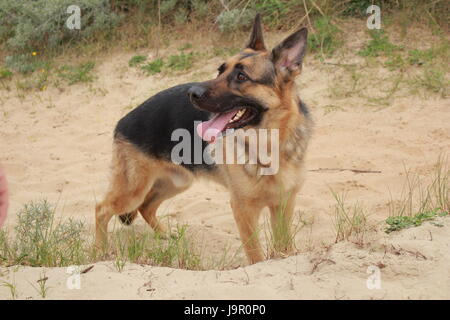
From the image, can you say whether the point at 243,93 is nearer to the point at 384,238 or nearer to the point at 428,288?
the point at 384,238

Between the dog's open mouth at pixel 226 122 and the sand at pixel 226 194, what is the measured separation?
993 millimetres

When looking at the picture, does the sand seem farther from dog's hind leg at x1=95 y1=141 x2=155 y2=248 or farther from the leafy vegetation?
dog's hind leg at x1=95 y1=141 x2=155 y2=248

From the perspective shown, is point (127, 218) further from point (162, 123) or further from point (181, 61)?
point (181, 61)

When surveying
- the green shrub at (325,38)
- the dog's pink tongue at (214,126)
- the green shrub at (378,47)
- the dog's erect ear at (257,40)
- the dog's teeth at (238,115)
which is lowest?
the dog's pink tongue at (214,126)

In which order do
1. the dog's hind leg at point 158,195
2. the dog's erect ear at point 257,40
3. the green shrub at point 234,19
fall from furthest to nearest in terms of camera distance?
the green shrub at point 234,19
the dog's hind leg at point 158,195
the dog's erect ear at point 257,40

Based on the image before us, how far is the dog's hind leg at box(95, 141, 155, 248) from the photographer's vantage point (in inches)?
199

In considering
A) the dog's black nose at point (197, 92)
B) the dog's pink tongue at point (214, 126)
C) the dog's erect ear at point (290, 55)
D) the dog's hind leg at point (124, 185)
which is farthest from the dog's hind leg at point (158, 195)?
the dog's erect ear at point (290, 55)

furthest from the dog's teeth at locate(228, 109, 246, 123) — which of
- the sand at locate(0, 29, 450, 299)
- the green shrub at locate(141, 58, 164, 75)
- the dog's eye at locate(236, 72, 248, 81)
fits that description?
the green shrub at locate(141, 58, 164, 75)

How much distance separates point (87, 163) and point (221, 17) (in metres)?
3.26

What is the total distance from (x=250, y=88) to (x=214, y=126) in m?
0.40

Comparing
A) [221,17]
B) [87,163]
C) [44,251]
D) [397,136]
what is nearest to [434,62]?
[397,136]

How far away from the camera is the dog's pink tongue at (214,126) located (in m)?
4.09

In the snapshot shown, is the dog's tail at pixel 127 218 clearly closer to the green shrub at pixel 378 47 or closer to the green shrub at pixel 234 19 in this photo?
the green shrub at pixel 234 19

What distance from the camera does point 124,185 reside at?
5121 mm
